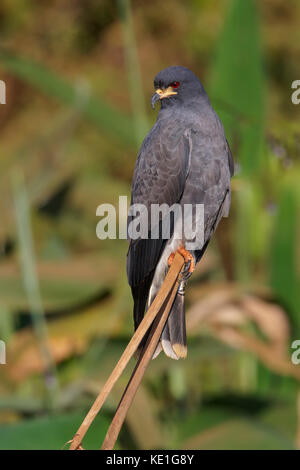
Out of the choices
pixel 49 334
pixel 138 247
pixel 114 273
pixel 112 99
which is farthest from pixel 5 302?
pixel 112 99

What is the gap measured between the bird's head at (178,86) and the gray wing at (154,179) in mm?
53

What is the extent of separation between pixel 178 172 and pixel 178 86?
144 millimetres

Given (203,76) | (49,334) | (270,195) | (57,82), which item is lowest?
(49,334)

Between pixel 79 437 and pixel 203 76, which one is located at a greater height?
pixel 203 76

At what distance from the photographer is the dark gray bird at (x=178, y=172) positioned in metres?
0.97

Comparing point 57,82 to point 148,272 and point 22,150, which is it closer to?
point 22,150

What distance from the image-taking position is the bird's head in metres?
0.91

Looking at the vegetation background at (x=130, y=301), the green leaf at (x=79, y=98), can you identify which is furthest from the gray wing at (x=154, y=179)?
the green leaf at (x=79, y=98)

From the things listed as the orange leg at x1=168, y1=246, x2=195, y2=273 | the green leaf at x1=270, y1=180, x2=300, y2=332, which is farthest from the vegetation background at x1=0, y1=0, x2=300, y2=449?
the orange leg at x1=168, y1=246, x2=195, y2=273

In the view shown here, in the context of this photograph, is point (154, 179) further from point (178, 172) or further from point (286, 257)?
point (286, 257)

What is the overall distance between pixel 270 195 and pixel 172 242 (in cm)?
21

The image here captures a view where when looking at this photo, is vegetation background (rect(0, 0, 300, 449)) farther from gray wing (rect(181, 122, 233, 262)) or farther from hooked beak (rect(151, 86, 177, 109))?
hooked beak (rect(151, 86, 177, 109))

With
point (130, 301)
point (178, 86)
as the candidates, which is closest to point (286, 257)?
point (130, 301)

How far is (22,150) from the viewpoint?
3.18m
